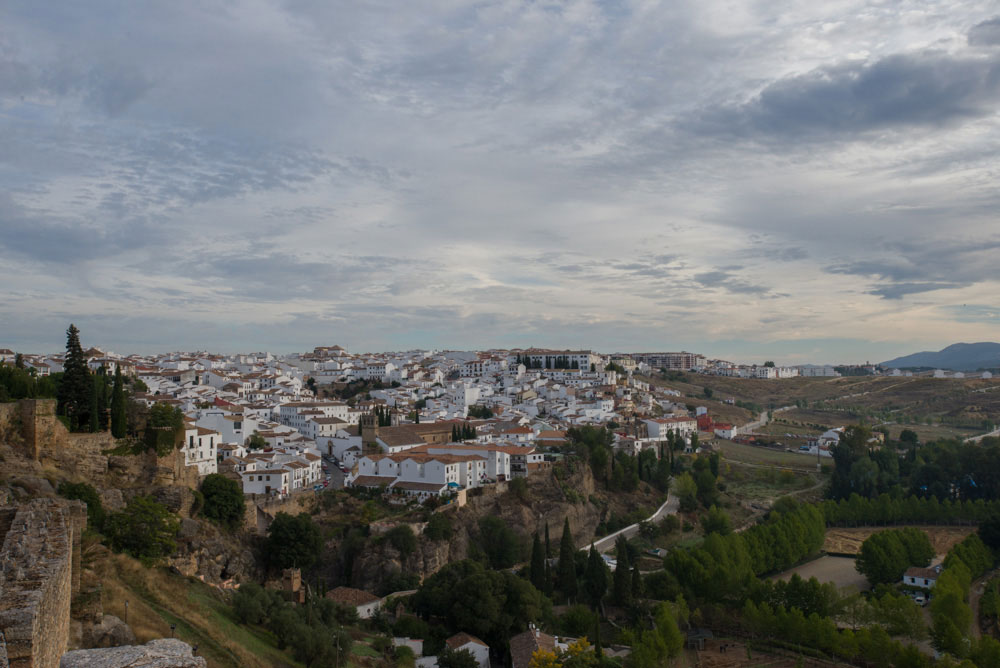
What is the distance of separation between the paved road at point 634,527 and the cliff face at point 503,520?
119 centimetres

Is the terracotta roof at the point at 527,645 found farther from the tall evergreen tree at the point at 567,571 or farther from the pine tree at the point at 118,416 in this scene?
the pine tree at the point at 118,416

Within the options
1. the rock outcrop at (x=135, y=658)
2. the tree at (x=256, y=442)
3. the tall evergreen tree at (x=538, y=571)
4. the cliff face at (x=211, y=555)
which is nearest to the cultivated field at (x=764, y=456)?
the tall evergreen tree at (x=538, y=571)

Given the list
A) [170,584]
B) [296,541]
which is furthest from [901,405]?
[170,584]

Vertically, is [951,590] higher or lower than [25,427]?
lower

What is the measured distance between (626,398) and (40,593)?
6591 centimetres

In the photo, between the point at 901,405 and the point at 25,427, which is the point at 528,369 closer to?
Result: the point at 901,405

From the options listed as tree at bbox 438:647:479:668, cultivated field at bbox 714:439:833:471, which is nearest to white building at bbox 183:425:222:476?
tree at bbox 438:647:479:668

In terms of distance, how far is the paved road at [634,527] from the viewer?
3962cm

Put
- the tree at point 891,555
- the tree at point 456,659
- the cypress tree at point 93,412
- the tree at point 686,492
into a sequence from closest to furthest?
the tree at point 456,659
the cypress tree at point 93,412
the tree at point 891,555
the tree at point 686,492

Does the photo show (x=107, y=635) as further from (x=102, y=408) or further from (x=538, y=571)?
(x=538, y=571)

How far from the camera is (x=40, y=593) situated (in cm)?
569

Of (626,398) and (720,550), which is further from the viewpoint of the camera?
(626,398)

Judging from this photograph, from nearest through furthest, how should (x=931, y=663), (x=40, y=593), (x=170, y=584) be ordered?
1. (x=40, y=593)
2. (x=170, y=584)
3. (x=931, y=663)

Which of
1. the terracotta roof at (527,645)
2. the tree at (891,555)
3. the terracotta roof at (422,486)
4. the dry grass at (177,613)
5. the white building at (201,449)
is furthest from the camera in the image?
the terracotta roof at (422,486)
